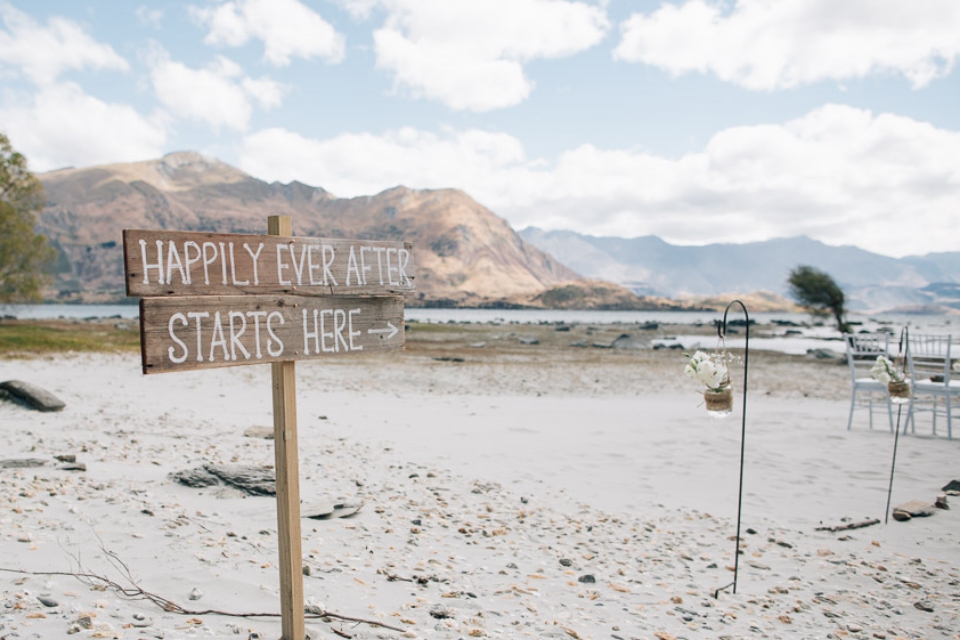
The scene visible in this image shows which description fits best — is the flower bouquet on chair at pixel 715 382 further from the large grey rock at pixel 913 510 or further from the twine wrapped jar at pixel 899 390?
the twine wrapped jar at pixel 899 390

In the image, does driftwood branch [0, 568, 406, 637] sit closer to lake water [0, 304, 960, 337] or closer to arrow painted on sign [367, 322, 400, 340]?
arrow painted on sign [367, 322, 400, 340]

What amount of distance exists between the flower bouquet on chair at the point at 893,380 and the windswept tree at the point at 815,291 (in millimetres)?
33658

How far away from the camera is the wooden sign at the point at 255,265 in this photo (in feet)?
9.06

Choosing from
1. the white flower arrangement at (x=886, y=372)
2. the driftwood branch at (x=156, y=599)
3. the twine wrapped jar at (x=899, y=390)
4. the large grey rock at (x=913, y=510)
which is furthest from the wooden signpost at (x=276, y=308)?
the white flower arrangement at (x=886, y=372)

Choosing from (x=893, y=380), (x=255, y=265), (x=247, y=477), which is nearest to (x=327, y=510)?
(x=247, y=477)

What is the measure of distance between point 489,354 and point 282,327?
25.8 m

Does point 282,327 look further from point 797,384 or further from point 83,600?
point 797,384

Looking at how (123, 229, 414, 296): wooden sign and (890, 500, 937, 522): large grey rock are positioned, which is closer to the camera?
(123, 229, 414, 296): wooden sign

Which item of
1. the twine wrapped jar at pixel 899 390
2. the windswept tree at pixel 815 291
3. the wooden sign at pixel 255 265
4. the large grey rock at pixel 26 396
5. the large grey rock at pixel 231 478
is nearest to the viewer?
the wooden sign at pixel 255 265

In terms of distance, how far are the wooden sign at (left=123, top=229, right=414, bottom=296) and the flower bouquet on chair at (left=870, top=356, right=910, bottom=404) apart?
673cm

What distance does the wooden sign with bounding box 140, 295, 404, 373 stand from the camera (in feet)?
9.21

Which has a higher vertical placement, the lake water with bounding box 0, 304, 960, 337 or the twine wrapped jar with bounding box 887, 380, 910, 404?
the twine wrapped jar with bounding box 887, 380, 910, 404

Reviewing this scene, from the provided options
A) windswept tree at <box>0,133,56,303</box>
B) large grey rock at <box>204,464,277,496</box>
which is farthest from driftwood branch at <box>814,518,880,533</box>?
windswept tree at <box>0,133,56,303</box>

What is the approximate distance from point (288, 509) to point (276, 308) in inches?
41.5
